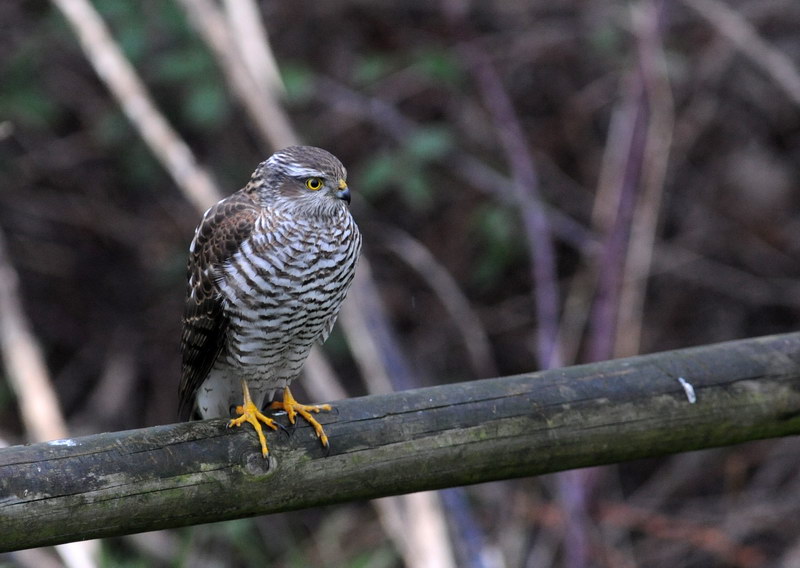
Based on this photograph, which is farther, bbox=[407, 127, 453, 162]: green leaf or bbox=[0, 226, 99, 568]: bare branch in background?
bbox=[407, 127, 453, 162]: green leaf

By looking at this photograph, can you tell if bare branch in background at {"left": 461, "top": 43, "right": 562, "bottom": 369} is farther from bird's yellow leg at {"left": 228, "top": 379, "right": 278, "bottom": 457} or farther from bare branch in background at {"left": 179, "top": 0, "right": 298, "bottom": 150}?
bird's yellow leg at {"left": 228, "top": 379, "right": 278, "bottom": 457}

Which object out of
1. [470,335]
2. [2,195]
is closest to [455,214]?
[470,335]

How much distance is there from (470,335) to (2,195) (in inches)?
120

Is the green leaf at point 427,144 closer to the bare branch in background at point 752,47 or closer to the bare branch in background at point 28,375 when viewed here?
the bare branch in background at point 752,47

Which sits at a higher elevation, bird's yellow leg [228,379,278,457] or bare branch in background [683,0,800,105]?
bird's yellow leg [228,379,278,457]

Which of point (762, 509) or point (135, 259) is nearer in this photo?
point (762, 509)

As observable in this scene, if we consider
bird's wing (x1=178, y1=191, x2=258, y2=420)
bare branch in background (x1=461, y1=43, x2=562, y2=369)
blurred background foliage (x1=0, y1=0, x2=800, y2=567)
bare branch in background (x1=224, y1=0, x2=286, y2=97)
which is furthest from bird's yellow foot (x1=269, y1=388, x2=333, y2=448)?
blurred background foliage (x1=0, y1=0, x2=800, y2=567)

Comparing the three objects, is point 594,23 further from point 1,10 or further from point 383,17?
point 1,10

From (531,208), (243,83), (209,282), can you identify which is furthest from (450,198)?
(209,282)

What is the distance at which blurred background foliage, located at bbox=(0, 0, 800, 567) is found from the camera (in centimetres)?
576

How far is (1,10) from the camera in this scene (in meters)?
6.31

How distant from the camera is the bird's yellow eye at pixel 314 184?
271 centimetres

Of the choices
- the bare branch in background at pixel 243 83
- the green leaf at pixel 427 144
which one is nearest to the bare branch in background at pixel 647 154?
the green leaf at pixel 427 144

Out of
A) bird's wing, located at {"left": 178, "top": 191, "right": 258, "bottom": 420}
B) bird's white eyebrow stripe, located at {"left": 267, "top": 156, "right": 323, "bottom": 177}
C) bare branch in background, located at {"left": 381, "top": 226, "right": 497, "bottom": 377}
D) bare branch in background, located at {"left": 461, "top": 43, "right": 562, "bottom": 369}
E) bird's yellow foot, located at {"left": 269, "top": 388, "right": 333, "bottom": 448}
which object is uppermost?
bird's white eyebrow stripe, located at {"left": 267, "top": 156, "right": 323, "bottom": 177}
